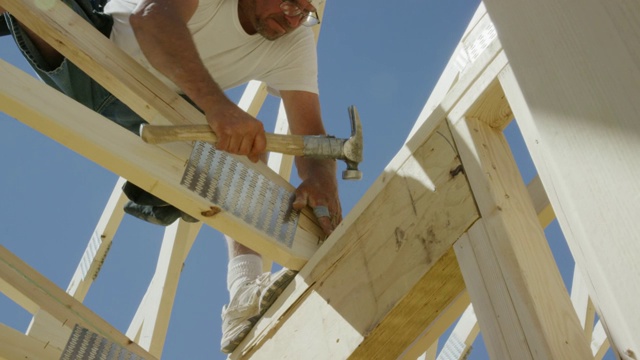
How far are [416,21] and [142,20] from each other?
916 centimetres

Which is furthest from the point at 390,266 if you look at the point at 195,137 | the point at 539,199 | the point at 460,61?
the point at 460,61

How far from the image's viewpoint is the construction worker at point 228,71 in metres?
2.17

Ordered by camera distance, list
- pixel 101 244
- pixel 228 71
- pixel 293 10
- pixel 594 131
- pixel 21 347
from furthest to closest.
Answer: pixel 101 244 → pixel 228 71 → pixel 293 10 → pixel 21 347 → pixel 594 131

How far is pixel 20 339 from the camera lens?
2168 mm

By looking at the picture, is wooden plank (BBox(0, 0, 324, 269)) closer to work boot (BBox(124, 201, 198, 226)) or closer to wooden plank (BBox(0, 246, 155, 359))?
wooden plank (BBox(0, 246, 155, 359))

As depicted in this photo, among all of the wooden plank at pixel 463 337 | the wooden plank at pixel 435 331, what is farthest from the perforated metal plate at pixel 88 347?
the wooden plank at pixel 463 337

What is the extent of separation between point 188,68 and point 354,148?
1.87ft


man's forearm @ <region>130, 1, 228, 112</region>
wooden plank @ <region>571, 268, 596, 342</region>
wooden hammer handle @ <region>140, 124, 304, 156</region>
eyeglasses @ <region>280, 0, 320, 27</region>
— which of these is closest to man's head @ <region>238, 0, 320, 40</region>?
eyeglasses @ <region>280, 0, 320, 27</region>

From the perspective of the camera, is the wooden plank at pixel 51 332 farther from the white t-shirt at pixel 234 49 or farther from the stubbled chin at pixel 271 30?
the stubbled chin at pixel 271 30

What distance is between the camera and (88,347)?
7.20 ft

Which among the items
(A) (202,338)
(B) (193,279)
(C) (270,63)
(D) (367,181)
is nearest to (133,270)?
(B) (193,279)

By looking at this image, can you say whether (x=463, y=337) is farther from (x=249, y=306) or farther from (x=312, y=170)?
(x=249, y=306)

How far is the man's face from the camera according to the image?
286 cm

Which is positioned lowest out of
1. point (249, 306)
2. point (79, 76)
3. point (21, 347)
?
point (21, 347)
